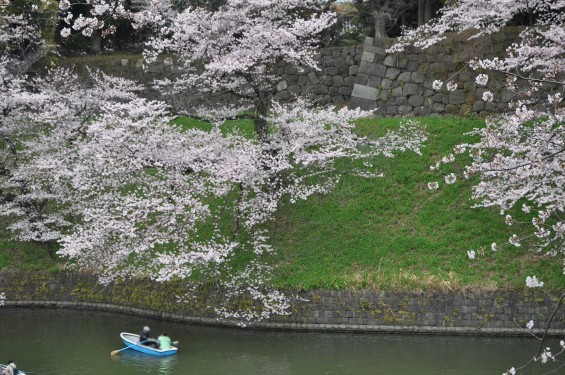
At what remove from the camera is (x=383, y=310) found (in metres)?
15.4

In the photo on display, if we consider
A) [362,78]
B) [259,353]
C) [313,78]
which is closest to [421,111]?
[362,78]

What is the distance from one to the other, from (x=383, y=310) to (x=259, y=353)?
302cm

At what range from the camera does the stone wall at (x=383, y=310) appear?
48.3 feet

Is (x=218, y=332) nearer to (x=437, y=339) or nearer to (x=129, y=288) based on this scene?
(x=129, y=288)

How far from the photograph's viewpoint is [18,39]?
23172 millimetres

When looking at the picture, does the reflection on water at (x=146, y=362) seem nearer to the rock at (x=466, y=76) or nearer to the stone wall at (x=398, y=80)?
the stone wall at (x=398, y=80)

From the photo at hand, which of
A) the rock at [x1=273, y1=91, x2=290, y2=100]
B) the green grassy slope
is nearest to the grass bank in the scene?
the green grassy slope

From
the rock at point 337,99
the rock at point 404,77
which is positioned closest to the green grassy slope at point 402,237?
the rock at point 404,77

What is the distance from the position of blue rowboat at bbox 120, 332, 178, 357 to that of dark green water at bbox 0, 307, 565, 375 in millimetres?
124

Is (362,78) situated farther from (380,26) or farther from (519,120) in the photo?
(519,120)

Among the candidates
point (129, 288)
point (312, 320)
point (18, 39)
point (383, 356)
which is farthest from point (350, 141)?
point (18, 39)

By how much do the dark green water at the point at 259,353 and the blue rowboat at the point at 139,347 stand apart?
4.9 inches

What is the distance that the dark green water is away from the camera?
13352mm

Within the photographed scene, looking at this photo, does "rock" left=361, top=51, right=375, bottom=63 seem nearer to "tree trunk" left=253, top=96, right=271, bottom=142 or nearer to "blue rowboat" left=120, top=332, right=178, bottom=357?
A: "tree trunk" left=253, top=96, right=271, bottom=142
